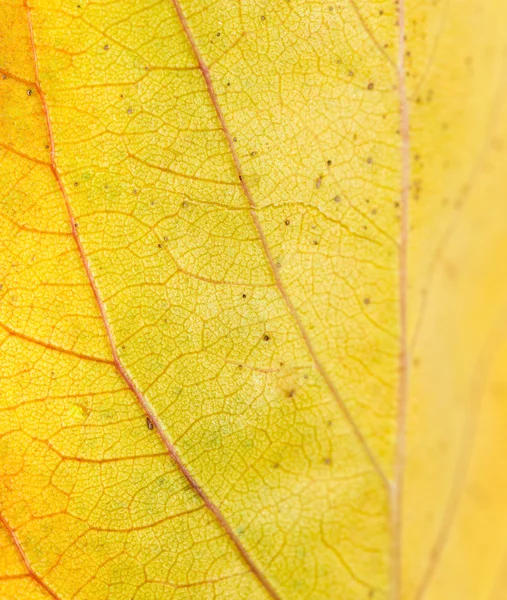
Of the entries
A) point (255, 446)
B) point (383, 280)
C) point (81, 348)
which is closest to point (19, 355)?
point (81, 348)

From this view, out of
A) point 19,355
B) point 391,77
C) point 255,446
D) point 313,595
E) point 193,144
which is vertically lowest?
point 313,595

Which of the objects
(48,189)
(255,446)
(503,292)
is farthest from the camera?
(503,292)

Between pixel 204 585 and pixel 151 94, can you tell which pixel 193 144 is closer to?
pixel 151 94

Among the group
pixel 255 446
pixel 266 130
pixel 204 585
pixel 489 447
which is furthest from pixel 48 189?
pixel 489 447

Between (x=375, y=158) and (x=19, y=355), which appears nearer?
(x=19, y=355)

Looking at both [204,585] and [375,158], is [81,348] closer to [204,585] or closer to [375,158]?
[204,585]

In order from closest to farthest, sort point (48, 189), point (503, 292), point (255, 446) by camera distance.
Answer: point (48, 189), point (255, 446), point (503, 292)

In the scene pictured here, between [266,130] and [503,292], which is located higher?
[266,130]
